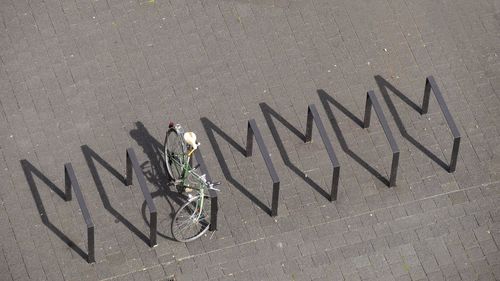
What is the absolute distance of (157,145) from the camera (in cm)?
2338

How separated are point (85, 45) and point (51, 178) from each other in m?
2.33

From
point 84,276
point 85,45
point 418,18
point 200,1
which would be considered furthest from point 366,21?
point 84,276

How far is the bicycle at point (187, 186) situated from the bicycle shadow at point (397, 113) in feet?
10.1

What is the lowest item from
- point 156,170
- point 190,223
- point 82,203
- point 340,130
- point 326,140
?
point 190,223

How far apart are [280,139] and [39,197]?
3.49 m

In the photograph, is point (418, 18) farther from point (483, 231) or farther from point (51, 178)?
point (51, 178)

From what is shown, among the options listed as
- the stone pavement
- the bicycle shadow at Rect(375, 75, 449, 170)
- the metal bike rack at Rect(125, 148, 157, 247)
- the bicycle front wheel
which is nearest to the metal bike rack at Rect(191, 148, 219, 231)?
the bicycle front wheel

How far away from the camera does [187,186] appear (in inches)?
887

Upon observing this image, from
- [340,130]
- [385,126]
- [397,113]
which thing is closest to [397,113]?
[397,113]

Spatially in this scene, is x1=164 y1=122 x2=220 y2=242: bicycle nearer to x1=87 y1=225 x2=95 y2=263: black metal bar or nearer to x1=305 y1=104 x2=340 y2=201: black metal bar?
x1=87 y1=225 x2=95 y2=263: black metal bar

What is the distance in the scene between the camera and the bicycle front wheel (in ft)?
73.3

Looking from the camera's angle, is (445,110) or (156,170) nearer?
(445,110)

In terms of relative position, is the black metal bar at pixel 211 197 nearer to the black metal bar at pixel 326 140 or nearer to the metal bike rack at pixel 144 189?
the metal bike rack at pixel 144 189

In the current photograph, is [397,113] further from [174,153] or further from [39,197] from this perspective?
[39,197]
